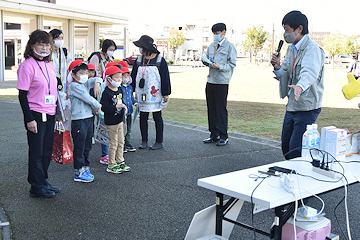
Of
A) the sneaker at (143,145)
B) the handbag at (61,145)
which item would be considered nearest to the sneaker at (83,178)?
the handbag at (61,145)

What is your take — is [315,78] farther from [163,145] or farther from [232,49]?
[163,145]

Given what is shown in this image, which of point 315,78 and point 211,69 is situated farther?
point 211,69

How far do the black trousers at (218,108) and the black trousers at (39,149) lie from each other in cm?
375

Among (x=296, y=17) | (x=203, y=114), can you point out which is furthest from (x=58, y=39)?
(x=203, y=114)

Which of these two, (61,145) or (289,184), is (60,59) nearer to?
(61,145)

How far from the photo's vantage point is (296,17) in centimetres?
446

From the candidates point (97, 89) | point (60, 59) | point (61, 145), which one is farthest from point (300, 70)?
point (60, 59)

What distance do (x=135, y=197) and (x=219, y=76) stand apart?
3511 mm

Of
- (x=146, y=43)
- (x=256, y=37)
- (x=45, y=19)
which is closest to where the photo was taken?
(x=146, y=43)

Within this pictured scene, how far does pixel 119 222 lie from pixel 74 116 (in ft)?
5.90

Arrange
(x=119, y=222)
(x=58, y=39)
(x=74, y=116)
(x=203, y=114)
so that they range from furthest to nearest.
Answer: (x=203, y=114)
(x=58, y=39)
(x=74, y=116)
(x=119, y=222)

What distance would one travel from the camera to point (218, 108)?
302 inches

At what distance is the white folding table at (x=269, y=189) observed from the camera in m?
2.82

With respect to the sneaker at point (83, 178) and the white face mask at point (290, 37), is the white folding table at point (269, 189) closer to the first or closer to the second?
the white face mask at point (290, 37)
